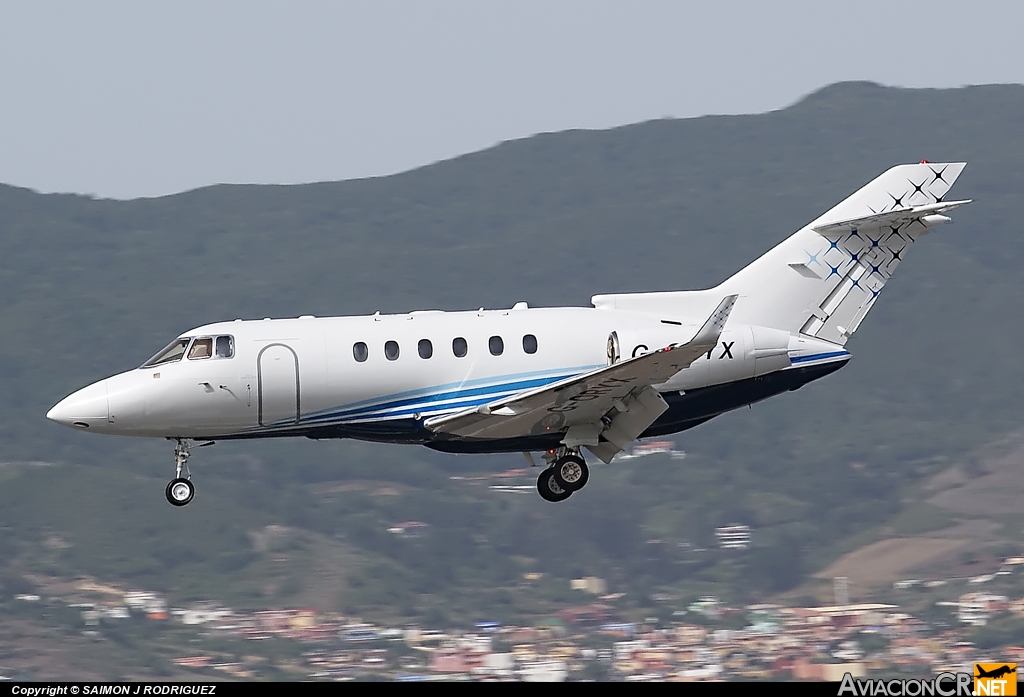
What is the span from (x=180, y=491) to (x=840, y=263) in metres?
14.7

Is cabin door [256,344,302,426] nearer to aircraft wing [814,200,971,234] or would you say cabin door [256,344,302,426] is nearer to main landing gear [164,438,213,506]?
main landing gear [164,438,213,506]

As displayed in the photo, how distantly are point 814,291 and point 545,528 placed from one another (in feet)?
306

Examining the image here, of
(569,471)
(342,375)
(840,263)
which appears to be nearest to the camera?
(342,375)

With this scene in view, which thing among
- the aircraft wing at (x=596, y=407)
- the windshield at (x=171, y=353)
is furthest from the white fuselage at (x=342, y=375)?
the aircraft wing at (x=596, y=407)

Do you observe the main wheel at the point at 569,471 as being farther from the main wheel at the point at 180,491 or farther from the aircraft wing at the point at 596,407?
the main wheel at the point at 180,491

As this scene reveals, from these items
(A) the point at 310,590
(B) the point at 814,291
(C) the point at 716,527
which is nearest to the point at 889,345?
(C) the point at 716,527

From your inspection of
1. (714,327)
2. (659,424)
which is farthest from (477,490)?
(714,327)

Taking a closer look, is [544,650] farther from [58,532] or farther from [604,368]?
[604,368]

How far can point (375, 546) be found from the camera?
12575 centimetres

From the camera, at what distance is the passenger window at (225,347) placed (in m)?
31.0

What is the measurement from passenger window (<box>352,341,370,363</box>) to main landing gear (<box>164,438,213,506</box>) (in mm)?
3565

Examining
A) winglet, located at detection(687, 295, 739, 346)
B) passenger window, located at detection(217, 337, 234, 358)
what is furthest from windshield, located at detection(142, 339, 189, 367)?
winglet, located at detection(687, 295, 739, 346)

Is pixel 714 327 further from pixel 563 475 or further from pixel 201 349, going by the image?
pixel 201 349

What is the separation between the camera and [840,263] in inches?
1328
